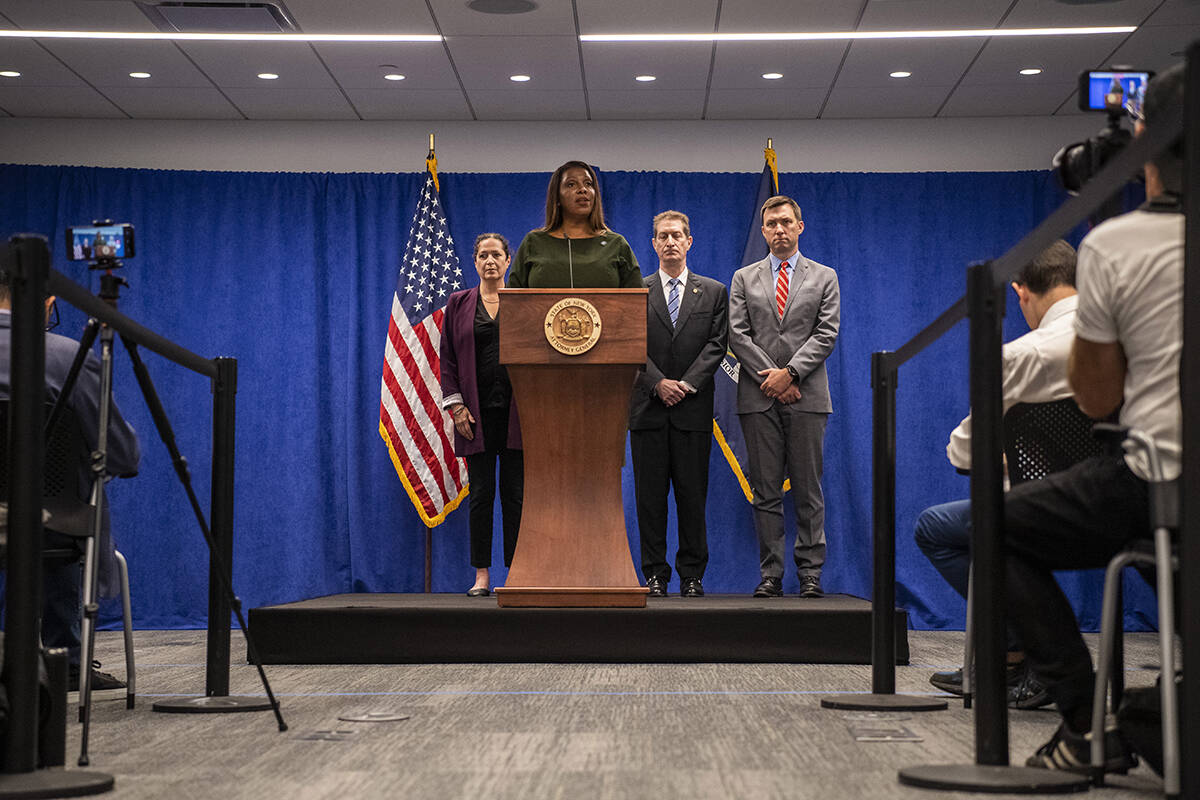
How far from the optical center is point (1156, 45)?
18.5 feet

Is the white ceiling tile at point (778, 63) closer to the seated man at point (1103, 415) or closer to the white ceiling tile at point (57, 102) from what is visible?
the white ceiling tile at point (57, 102)

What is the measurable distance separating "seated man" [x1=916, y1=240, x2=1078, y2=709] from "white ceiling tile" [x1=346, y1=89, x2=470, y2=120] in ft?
12.4

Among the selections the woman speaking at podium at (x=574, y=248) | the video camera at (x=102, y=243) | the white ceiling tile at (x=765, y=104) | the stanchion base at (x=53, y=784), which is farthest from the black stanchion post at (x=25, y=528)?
the white ceiling tile at (x=765, y=104)

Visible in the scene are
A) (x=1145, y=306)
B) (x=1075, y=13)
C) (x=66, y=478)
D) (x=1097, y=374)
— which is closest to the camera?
(x=1145, y=306)

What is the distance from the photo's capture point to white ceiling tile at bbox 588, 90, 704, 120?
633 cm

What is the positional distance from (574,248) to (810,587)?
5.34 feet

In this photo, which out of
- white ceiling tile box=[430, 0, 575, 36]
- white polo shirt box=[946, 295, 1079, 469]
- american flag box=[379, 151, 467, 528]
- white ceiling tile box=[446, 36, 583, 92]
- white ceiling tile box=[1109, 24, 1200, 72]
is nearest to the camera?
white polo shirt box=[946, 295, 1079, 469]

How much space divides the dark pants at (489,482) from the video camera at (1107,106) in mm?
3466

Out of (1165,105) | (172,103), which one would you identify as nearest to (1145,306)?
(1165,105)

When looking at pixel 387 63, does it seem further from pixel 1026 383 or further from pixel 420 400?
pixel 1026 383

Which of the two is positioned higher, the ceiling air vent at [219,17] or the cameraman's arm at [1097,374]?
the ceiling air vent at [219,17]

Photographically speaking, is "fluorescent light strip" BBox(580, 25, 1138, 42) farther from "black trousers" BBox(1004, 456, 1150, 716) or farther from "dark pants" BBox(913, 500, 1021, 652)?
"black trousers" BBox(1004, 456, 1150, 716)

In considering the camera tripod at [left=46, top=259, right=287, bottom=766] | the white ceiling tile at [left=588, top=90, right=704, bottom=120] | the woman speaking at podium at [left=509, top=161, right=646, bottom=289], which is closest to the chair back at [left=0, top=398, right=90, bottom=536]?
the camera tripod at [left=46, top=259, right=287, bottom=766]

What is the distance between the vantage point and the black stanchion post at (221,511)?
303 cm
